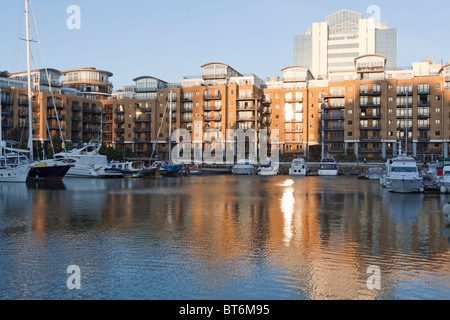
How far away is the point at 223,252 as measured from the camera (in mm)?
15227

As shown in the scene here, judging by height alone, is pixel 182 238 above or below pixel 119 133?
below

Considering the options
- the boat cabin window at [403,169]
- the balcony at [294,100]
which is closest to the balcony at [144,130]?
the balcony at [294,100]

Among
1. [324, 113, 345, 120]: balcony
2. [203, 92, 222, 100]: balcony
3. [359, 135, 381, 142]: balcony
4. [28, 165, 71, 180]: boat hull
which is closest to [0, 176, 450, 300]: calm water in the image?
[28, 165, 71, 180]: boat hull

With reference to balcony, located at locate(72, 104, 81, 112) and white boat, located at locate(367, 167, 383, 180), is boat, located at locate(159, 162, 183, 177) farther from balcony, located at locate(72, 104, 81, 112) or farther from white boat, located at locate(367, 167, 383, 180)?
balcony, located at locate(72, 104, 81, 112)

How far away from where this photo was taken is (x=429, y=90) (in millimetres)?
91688

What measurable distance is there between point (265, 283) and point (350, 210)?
16622mm

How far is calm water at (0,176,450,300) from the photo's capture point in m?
11.4

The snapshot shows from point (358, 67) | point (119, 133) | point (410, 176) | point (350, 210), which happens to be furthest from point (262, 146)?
point (350, 210)

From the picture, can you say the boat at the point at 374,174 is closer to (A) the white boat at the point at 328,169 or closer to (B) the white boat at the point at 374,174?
(B) the white boat at the point at 374,174

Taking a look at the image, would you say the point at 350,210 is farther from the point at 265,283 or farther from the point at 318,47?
the point at 318,47

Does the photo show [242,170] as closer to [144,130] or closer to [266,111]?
[266,111]

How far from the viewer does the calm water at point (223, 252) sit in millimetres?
11352

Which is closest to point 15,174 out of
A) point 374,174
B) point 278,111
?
point 374,174
